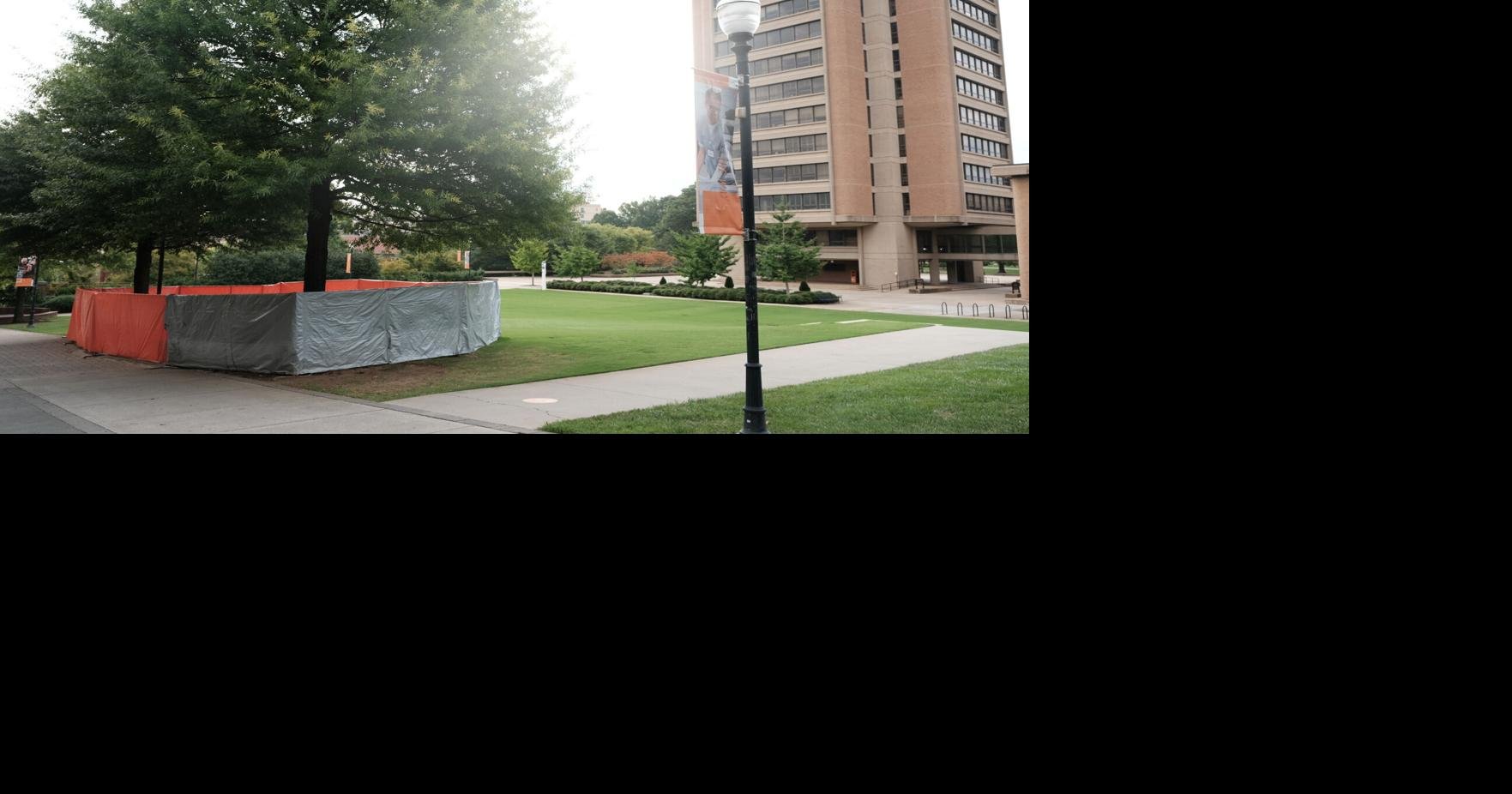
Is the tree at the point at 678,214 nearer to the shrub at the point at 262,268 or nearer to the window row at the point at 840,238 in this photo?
the window row at the point at 840,238

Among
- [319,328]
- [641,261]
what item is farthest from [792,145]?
[319,328]

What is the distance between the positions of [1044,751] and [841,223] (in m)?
44.5

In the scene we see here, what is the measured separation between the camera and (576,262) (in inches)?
1510

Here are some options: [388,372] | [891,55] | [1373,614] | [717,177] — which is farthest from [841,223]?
[1373,614]

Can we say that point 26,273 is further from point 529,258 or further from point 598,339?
point 598,339

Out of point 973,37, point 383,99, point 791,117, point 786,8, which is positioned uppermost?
point 786,8

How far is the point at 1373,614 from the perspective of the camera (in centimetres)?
332

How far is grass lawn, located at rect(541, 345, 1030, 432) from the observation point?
8.84 meters

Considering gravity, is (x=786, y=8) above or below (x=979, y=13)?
above

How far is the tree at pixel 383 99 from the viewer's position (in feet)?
39.9

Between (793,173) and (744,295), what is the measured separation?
61.7ft

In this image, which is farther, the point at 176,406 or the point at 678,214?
the point at 678,214

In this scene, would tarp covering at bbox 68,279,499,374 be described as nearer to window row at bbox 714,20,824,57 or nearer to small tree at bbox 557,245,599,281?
small tree at bbox 557,245,599,281

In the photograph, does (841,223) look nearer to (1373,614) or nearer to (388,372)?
(388,372)
